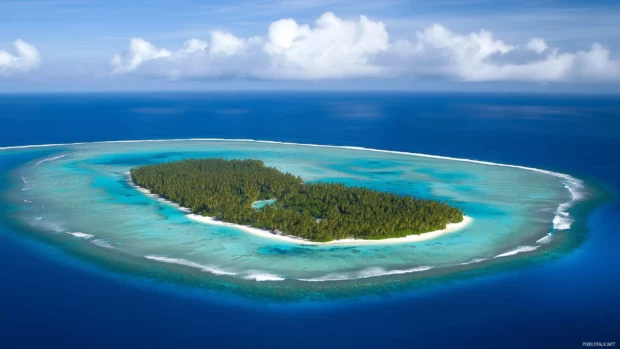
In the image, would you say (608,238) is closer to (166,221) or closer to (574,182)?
(574,182)

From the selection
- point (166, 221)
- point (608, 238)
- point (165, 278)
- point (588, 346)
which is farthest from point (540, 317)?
point (166, 221)

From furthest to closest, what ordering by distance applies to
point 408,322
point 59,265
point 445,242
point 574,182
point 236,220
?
point 574,182, point 236,220, point 445,242, point 59,265, point 408,322

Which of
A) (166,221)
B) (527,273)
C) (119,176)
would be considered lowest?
(527,273)

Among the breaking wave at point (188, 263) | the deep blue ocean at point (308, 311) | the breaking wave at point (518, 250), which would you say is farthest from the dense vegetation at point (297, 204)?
the deep blue ocean at point (308, 311)

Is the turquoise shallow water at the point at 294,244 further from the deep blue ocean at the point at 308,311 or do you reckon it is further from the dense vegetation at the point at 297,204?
the deep blue ocean at the point at 308,311

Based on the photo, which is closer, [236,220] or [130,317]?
[130,317]

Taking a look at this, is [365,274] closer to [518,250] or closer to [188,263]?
[188,263]

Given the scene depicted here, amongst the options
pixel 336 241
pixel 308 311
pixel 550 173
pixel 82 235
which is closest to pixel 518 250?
pixel 336 241

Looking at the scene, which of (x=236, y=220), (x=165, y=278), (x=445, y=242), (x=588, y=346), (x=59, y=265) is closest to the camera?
(x=588, y=346)

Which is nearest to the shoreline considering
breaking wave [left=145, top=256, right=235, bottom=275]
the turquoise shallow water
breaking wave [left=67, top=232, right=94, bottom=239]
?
the turquoise shallow water
